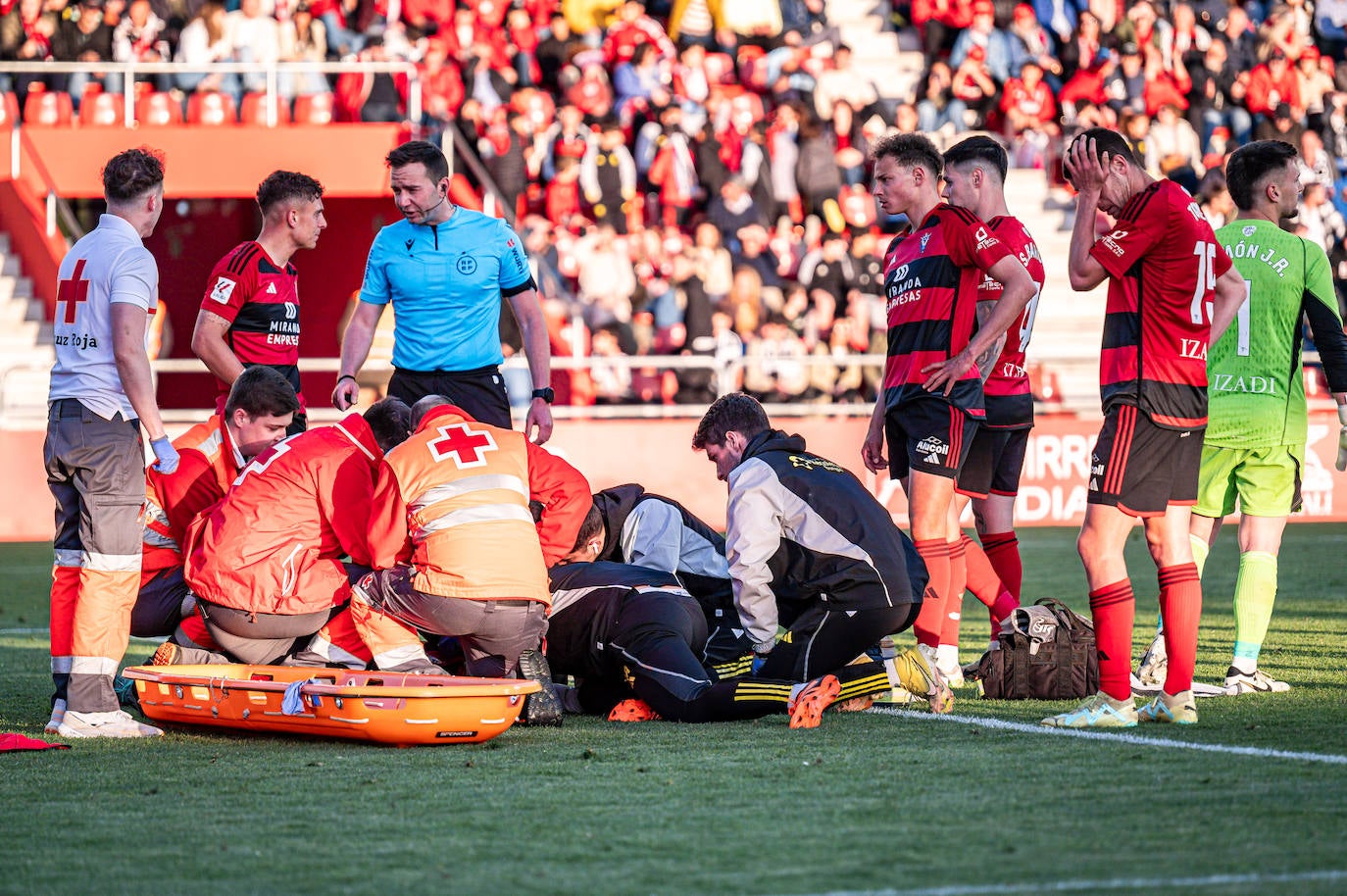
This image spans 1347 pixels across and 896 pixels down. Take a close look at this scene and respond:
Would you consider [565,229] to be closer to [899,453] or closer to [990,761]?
[899,453]

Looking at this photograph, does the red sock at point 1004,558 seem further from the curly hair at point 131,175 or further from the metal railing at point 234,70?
the metal railing at point 234,70

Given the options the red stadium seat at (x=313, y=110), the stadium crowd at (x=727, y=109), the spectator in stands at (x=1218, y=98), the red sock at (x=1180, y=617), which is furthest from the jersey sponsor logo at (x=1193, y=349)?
the spectator in stands at (x=1218, y=98)

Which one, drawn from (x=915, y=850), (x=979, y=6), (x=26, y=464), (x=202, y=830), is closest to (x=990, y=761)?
(x=915, y=850)

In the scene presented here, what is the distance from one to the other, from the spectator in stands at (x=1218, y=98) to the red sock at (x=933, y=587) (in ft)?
47.2

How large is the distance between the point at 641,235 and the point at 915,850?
14.4 meters

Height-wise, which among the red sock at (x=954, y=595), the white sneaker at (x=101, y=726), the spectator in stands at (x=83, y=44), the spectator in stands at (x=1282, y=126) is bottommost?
the white sneaker at (x=101, y=726)

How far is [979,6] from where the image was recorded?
2098cm

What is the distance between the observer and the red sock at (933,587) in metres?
7.14

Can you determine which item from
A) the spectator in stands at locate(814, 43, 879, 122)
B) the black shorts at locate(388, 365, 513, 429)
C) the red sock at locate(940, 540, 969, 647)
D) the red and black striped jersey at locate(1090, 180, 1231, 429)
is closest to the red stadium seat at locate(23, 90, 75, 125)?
the spectator in stands at locate(814, 43, 879, 122)

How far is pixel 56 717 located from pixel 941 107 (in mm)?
15839

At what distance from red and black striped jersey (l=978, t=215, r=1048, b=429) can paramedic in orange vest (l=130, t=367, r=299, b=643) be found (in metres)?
3.01

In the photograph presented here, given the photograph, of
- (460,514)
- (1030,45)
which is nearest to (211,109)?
(1030,45)

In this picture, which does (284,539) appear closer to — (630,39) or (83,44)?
(83,44)

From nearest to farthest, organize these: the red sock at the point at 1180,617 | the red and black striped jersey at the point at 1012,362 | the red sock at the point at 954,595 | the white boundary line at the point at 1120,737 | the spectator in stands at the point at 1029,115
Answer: the white boundary line at the point at 1120,737, the red sock at the point at 1180,617, the red sock at the point at 954,595, the red and black striped jersey at the point at 1012,362, the spectator in stands at the point at 1029,115
